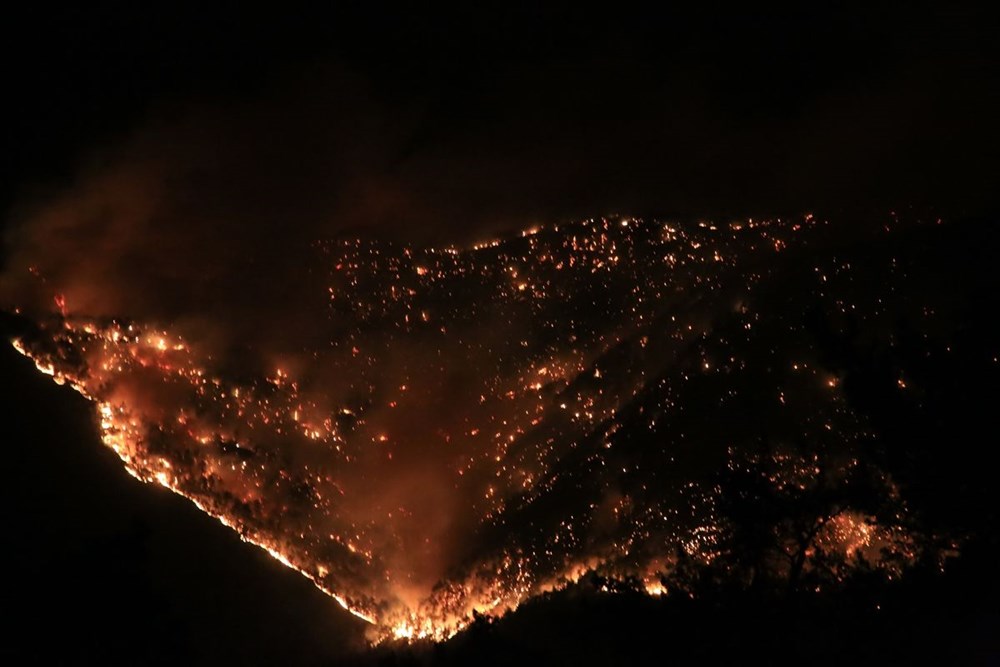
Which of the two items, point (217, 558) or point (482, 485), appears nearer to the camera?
point (217, 558)

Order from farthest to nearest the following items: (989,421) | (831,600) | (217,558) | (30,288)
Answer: (30,288), (217,558), (831,600), (989,421)

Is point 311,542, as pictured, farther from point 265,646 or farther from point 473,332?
point 473,332

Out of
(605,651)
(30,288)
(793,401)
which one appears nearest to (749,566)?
(605,651)

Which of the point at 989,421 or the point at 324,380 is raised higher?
the point at 324,380

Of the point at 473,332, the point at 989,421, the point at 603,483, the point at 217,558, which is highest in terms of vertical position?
the point at 473,332

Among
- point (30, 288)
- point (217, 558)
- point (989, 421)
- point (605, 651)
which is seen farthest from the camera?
point (30, 288)

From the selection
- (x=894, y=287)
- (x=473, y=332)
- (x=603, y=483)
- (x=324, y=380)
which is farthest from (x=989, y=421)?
(x=324, y=380)

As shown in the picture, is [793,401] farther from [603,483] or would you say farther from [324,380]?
[324,380]

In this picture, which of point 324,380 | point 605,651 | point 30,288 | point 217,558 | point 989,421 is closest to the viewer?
point 989,421

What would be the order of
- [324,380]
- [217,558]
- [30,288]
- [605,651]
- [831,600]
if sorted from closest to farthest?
[831,600] → [605,651] → [217,558] → [30,288] → [324,380]
